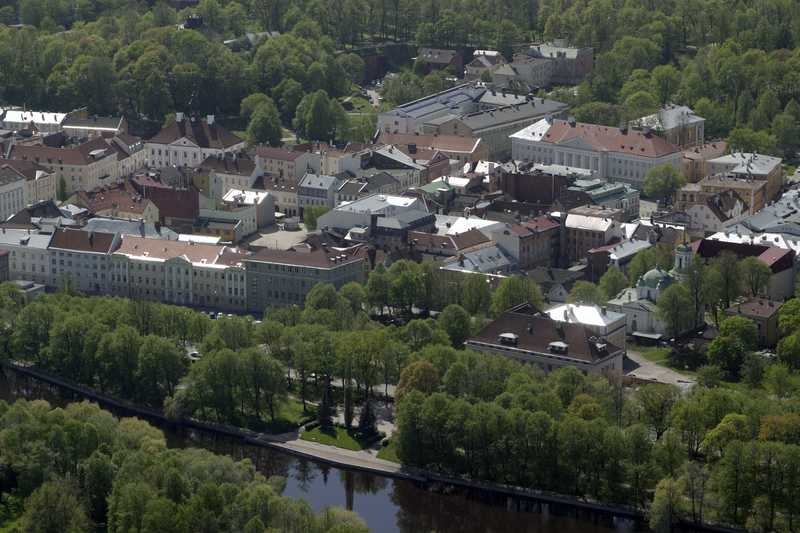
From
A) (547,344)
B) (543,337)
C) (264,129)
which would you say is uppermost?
(543,337)

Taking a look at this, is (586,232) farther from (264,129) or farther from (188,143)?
(264,129)

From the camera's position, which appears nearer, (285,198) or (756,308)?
(756,308)

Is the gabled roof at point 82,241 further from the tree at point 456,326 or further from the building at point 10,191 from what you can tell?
the tree at point 456,326

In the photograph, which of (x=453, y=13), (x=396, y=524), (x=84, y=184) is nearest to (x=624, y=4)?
(x=453, y=13)

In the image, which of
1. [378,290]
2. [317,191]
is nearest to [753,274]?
[378,290]

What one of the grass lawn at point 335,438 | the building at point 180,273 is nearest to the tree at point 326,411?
the grass lawn at point 335,438
